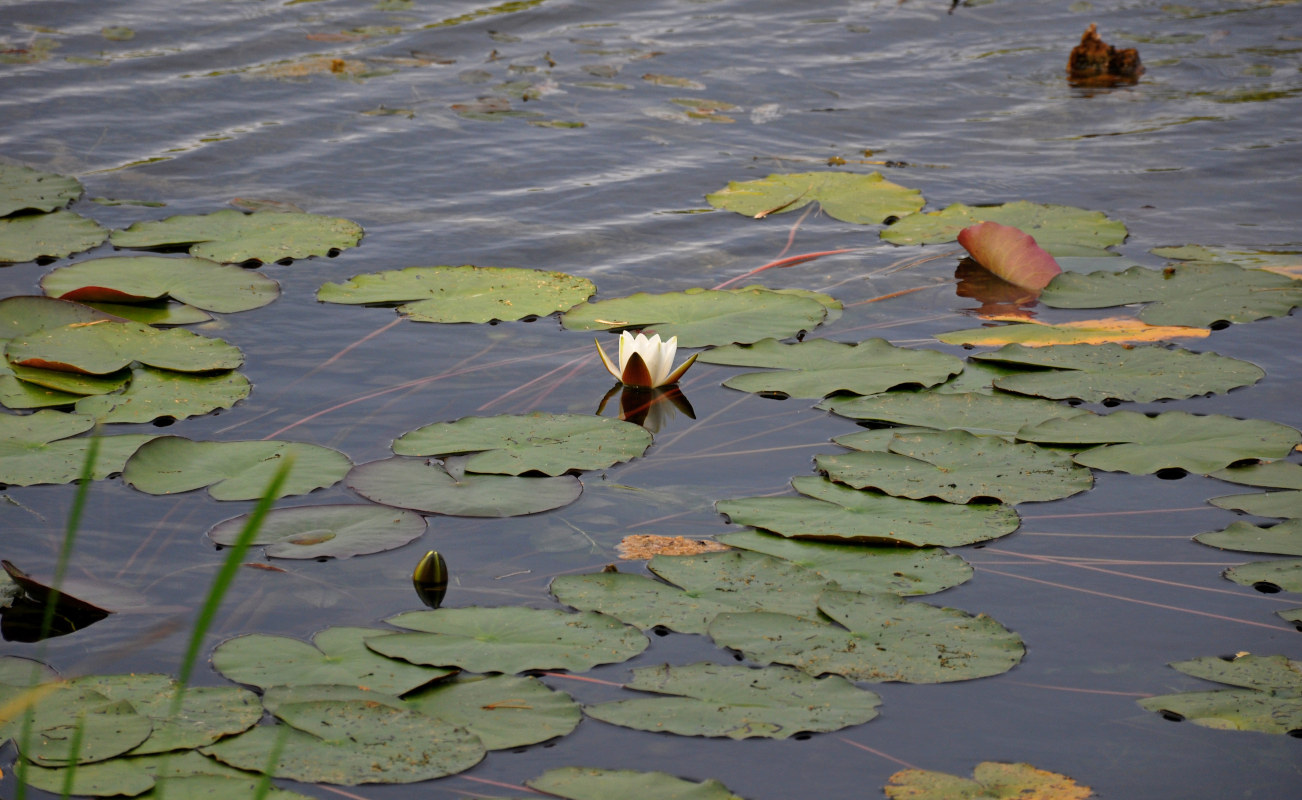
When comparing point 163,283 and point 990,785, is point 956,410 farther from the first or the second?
point 163,283

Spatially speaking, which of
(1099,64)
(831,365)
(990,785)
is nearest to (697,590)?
(990,785)

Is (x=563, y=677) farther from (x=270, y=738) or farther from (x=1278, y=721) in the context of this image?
(x=1278, y=721)

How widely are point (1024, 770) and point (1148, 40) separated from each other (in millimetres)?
7010

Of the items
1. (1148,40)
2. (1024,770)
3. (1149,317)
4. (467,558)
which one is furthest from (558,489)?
(1148,40)

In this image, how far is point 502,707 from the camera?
2.07 metres

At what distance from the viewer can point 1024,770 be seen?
1.96 meters

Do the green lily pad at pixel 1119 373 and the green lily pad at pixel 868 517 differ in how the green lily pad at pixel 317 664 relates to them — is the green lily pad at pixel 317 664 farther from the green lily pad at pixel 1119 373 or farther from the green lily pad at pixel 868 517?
the green lily pad at pixel 1119 373

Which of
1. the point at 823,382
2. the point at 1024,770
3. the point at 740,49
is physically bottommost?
the point at 1024,770

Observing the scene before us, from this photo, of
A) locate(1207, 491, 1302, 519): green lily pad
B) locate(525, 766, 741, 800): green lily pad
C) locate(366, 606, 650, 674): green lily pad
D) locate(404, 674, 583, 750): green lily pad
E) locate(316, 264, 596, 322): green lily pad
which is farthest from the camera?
locate(316, 264, 596, 322): green lily pad

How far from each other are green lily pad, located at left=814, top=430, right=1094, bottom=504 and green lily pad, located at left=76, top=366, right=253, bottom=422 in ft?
5.34

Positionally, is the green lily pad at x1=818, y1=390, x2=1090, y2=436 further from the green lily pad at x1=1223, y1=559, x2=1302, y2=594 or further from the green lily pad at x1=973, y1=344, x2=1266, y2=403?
the green lily pad at x1=1223, y1=559, x2=1302, y2=594

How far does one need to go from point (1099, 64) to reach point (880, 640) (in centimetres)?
567

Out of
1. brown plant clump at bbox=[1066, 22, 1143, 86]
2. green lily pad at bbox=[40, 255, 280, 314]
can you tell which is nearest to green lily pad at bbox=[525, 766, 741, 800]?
green lily pad at bbox=[40, 255, 280, 314]

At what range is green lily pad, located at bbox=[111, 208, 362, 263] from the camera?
424cm
